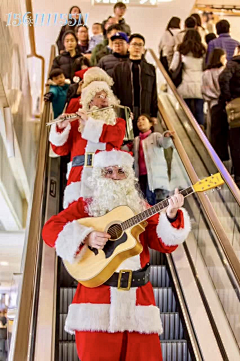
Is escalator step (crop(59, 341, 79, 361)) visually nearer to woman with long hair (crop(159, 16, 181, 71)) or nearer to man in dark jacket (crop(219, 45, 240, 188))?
man in dark jacket (crop(219, 45, 240, 188))

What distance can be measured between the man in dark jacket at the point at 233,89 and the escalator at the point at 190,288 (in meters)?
1.23

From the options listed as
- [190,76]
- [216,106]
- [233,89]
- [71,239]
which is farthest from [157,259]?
[190,76]

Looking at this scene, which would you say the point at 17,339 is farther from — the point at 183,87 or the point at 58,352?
the point at 183,87

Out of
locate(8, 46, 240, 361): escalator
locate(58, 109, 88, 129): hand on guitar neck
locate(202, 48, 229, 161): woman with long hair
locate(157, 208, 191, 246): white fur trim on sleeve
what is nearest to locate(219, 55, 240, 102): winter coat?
locate(202, 48, 229, 161): woman with long hair

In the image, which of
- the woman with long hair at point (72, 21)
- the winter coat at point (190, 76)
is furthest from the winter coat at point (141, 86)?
the woman with long hair at point (72, 21)

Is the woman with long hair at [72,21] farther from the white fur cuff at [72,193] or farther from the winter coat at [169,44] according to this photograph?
the white fur cuff at [72,193]

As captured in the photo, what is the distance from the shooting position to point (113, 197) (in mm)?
3781

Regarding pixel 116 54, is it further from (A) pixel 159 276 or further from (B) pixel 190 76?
(A) pixel 159 276

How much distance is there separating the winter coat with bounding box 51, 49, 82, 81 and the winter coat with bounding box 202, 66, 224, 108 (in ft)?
5.91

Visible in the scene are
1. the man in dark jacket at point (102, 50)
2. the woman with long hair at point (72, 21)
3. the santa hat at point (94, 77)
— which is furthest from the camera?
the woman with long hair at point (72, 21)

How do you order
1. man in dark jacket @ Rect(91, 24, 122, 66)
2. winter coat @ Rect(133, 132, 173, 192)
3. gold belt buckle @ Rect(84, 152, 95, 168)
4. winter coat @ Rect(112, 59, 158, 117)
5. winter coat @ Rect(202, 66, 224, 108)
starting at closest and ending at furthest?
gold belt buckle @ Rect(84, 152, 95, 168)
winter coat @ Rect(133, 132, 173, 192)
winter coat @ Rect(112, 59, 158, 117)
man in dark jacket @ Rect(91, 24, 122, 66)
winter coat @ Rect(202, 66, 224, 108)

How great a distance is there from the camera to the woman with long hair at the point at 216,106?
735cm

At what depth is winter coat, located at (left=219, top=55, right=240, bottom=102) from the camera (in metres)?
6.63

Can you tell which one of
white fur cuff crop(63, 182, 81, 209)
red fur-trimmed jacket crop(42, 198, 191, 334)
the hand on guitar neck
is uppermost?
the hand on guitar neck
